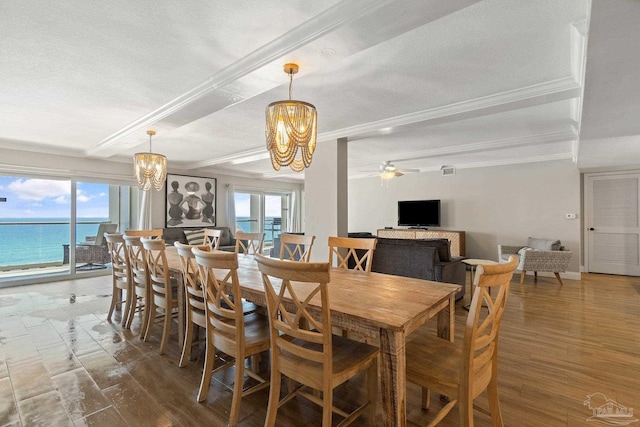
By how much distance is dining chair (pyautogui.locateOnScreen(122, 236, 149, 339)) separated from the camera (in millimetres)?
3039

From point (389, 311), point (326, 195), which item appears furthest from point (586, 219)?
point (389, 311)

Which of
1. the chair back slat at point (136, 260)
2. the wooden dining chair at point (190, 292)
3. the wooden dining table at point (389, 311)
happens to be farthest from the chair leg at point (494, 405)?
the chair back slat at point (136, 260)

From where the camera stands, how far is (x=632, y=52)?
1741mm

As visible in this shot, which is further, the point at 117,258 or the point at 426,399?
the point at 117,258

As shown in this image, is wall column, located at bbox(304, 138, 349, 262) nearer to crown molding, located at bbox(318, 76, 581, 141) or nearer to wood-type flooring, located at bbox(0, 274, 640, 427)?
crown molding, located at bbox(318, 76, 581, 141)

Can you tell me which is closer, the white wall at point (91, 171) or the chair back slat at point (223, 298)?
the chair back slat at point (223, 298)

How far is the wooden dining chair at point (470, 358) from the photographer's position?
1386 millimetres

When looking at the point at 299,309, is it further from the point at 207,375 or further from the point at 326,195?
the point at 326,195

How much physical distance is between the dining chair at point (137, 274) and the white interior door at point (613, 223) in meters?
7.83

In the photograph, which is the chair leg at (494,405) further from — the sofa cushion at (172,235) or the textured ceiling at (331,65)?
the sofa cushion at (172,235)

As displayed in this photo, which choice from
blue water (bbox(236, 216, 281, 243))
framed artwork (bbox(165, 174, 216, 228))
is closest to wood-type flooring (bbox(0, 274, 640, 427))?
framed artwork (bbox(165, 174, 216, 228))

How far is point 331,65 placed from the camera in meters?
2.41

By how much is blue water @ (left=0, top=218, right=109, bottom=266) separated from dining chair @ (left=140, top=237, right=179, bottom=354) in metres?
4.12

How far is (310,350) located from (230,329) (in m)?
0.62
